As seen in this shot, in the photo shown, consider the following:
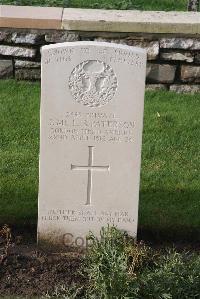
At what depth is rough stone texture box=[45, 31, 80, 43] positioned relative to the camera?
22.8ft

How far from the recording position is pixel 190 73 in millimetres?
7152

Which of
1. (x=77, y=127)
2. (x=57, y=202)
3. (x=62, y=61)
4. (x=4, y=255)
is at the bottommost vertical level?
(x=4, y=255)

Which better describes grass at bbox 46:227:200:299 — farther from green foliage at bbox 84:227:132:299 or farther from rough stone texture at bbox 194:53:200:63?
rough stone texture at bbox 194:53:200:63

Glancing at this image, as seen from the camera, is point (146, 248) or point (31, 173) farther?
point (31, 173)

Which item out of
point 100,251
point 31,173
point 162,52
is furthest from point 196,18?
point 100,251

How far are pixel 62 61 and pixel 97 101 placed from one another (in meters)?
0.31

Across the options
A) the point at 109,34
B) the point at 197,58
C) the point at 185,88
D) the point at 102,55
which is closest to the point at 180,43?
the point at 197,58

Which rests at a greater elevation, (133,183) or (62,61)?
(62,61)

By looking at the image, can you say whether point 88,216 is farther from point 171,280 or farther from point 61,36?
point 61,36

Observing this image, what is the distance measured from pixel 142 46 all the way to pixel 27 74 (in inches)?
44.1

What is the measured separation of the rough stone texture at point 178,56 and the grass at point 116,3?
1.80 m

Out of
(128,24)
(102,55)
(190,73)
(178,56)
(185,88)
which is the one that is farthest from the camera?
(185,88)

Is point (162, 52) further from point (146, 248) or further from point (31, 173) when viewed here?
point (146, 248)

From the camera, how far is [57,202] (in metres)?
4.61
